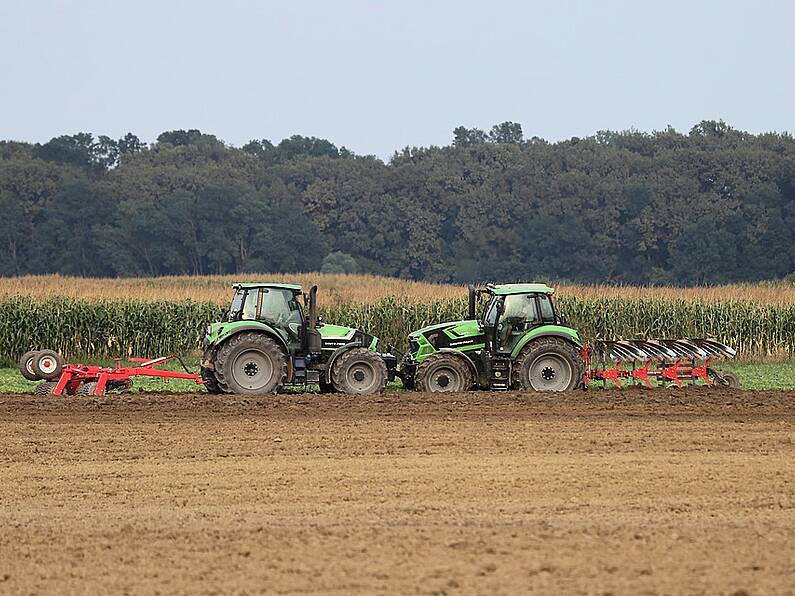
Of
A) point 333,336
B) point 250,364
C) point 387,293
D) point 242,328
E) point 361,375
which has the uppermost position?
point 387,293

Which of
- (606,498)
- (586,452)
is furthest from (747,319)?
(606,498)

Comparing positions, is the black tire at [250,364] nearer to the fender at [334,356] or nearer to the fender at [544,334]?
the fender at [334,356]

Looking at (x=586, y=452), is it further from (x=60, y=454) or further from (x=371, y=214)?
(x=371, y=214)

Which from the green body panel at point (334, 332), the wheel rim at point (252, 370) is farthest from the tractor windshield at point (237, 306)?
the green body panel at point (334, 332)

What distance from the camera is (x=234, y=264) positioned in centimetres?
7338

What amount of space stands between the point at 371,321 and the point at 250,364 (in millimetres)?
11955

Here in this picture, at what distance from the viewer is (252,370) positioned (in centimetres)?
1934

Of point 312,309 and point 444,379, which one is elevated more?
point 312,309

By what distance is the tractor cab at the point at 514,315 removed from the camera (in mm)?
19750

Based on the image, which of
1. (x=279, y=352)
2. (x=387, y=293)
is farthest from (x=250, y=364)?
(x=387, y=293)

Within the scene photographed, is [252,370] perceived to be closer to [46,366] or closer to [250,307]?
[250,307]

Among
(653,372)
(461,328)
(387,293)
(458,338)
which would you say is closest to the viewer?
(458,338)

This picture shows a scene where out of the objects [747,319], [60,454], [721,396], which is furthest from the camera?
[747,319]

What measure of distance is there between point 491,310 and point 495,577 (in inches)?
441
